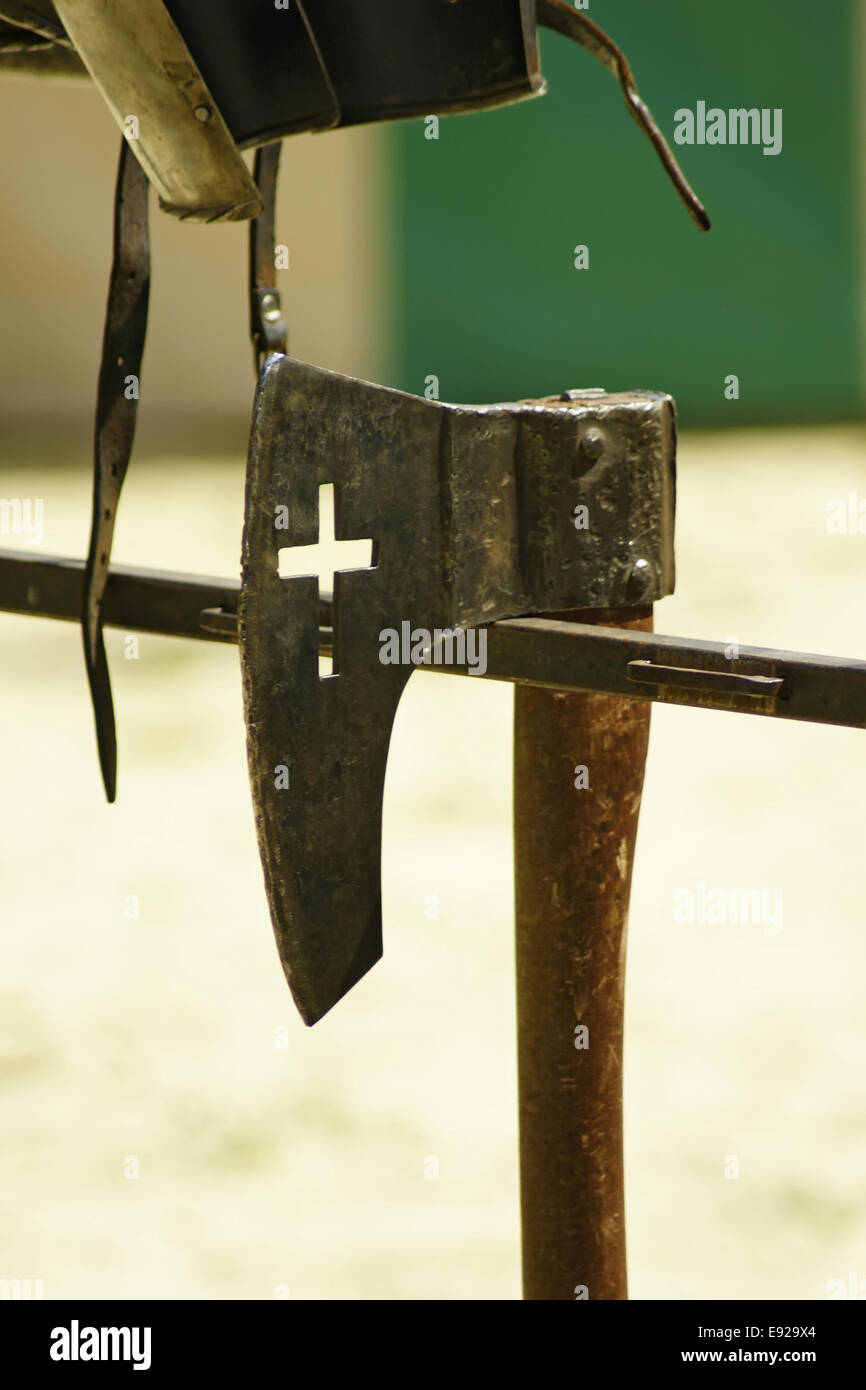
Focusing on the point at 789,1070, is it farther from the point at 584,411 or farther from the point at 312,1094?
the point at 584,411

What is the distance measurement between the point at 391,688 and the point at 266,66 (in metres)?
0.32

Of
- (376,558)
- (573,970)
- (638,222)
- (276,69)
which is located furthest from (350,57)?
(638,222)

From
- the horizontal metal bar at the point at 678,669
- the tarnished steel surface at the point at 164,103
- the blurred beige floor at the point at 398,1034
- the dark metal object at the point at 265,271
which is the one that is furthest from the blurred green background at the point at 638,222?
the horizontal metal bar at the point at 678,669

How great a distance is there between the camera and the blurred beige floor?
1.79m

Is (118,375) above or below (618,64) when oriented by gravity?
below

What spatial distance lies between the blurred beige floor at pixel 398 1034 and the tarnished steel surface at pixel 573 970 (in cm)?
73

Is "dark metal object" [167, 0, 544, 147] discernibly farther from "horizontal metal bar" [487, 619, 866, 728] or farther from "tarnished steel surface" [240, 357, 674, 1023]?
"horizontal metal bar" [487, 619, 866, 728]

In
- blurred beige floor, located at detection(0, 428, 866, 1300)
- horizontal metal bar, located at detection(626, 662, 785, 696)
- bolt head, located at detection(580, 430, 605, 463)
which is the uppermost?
bolt head, located at detection(580, 430, 605, 463)

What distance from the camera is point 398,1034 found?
2.28 m

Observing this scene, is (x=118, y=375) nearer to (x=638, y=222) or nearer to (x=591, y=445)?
(x=591, y=445)

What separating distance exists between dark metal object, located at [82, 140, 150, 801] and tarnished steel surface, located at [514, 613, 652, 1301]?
25 cm

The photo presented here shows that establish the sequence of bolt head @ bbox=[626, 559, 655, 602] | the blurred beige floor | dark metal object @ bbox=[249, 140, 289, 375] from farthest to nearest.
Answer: the blurred beige floor → dark metal object @ bbox=[249, 140, 289, 375] → bolt head @ bbox=[626, 559, 655, 602]

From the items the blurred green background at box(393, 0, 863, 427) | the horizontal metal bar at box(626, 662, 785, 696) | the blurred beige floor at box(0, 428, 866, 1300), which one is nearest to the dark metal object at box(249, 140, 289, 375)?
the horizontal metal bar at box(626, 662, 785, 696)

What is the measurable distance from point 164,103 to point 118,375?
6.8 inches
